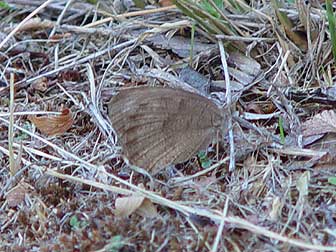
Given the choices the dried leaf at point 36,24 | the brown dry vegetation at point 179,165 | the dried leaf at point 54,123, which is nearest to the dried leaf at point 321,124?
the brown dry vegetation at point 179,165

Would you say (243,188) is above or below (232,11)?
below

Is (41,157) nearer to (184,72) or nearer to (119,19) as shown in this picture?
(184,72)

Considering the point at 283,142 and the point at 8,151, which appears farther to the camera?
the point at 8,151

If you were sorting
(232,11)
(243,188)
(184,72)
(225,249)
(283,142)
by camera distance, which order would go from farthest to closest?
(232,11)
(184,72)
(283,142)
(243,188)
(225,249)

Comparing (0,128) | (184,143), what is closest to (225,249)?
(184,143)

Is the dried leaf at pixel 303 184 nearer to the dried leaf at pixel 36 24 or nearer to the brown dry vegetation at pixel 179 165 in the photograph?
the brown dry vegetation at pixel 179 165

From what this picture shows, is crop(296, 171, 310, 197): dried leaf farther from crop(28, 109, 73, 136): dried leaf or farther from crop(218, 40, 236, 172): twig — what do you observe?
crop(28, 109, 73, 136): dried leaf

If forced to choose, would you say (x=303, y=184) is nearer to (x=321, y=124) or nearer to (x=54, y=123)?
(x=321, y=124)

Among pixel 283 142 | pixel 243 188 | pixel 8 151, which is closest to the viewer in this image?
pixel 243 188
